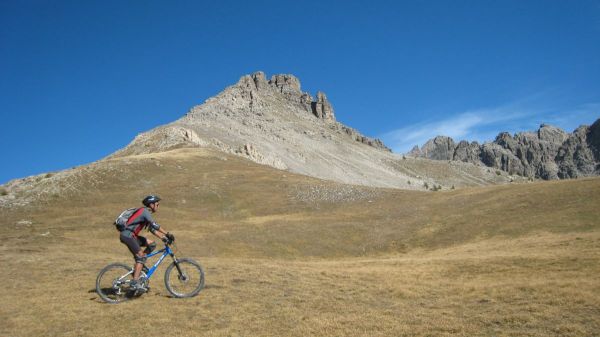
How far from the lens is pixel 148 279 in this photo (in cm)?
1734

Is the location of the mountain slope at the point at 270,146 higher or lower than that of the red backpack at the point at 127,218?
higher

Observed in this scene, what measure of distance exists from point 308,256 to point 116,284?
25.0 meters

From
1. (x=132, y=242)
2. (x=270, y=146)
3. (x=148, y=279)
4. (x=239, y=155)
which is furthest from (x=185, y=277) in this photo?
(x=270, y=146)

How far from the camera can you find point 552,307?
15375 millimetres

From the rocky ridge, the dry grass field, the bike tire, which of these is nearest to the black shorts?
the bike tire

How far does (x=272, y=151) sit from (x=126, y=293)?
130 meters

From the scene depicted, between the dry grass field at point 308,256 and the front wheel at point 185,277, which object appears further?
the front wheel at point 185,277

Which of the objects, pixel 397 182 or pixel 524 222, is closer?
pixel 524 222

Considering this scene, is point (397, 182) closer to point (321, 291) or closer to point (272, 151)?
point (272, 151)

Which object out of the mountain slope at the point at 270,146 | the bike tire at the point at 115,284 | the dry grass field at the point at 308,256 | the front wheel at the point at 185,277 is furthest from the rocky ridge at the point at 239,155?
the front wheel at the point at 185,277

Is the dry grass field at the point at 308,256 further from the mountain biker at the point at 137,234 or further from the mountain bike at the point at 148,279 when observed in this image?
the mountain biker at the point at 137,234

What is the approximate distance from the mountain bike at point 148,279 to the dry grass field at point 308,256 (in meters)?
0.45

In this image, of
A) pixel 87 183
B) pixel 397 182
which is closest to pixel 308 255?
pixel 87 183

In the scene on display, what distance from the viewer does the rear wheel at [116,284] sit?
16.6 metres
